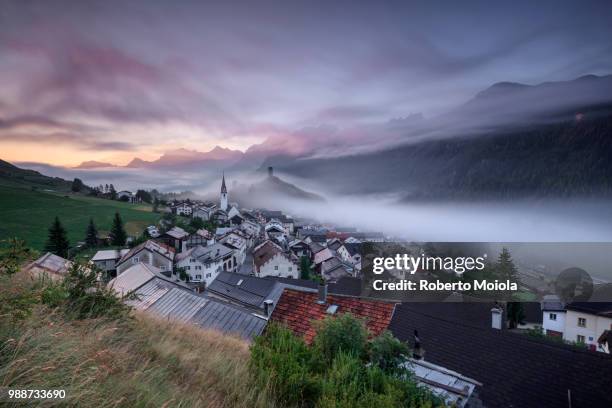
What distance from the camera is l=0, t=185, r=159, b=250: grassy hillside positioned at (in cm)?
5858

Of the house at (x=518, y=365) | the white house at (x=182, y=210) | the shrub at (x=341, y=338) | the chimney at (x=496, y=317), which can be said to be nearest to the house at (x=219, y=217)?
the white house at (x=182, y=210)

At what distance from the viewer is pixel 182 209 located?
109 metres

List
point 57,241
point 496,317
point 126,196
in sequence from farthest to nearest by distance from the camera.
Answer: point 126,196 → point 57,241 → point 496,317

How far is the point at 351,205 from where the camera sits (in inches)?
5054

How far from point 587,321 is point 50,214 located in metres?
95.3

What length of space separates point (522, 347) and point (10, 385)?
13.3 metres

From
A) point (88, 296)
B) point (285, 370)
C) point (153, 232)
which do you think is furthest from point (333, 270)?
point (285, 370)

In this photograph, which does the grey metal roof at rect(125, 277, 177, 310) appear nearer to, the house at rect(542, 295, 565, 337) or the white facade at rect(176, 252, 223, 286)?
the white facade at rect(176, 252, 223, 286)

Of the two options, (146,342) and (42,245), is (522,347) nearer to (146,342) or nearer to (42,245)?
(146,342)

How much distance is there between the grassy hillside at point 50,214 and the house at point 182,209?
1572 cm

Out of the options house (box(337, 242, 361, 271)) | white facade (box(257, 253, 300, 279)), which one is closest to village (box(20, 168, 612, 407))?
white facade (box(257, 253, 300, 279))

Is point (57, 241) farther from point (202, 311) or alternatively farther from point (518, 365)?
point (518, 365)

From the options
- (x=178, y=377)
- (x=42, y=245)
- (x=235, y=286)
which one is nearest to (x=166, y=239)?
(x=42, y=245)

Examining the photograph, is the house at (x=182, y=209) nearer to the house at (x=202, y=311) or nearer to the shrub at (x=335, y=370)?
the house at (x=202, y=311)
